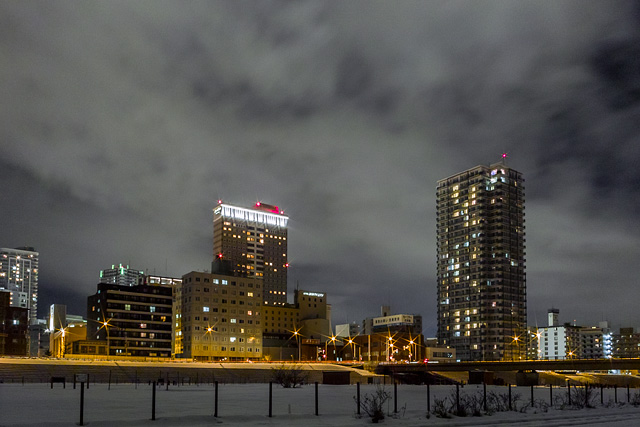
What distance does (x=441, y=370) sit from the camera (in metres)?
156

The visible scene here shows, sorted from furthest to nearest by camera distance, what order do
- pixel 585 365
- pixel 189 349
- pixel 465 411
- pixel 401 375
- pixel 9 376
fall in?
pixel 189 349 < pixel 401 375 < pixel 585 365 < pixel 9 376 < pixel 465 411

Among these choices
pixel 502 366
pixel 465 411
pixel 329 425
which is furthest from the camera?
pixel 502 366

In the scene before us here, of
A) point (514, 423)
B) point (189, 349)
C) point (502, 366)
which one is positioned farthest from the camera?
point (189, 349)

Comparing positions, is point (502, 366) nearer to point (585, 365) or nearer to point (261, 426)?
point (585, 365)

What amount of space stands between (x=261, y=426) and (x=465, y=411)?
10.0m

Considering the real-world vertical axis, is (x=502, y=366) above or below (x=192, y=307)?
below

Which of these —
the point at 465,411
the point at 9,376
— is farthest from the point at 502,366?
the point at 465,411

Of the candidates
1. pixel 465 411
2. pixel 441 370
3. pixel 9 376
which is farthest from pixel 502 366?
pixel 465 411

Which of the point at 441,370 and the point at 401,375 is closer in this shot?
the point at 401,375

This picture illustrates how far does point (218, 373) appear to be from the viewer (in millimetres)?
123875

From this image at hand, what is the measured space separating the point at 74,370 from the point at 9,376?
14.0m

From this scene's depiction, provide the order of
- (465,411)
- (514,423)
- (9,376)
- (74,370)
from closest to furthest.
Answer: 1. (514,423)
2. (465,411)
3. (9,376)
4. (74,370)

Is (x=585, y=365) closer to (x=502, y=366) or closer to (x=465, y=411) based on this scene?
(x=502, y=366)

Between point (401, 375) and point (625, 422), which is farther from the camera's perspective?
point (401, 375)
